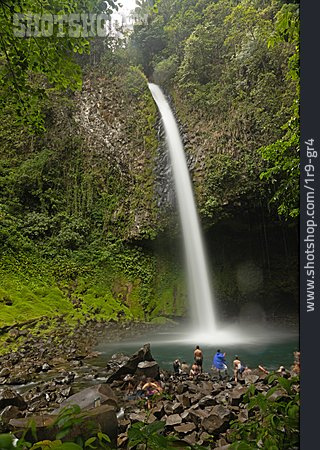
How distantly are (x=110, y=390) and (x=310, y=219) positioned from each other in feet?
17.5

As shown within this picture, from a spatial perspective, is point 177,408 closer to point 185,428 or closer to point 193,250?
point 185,428

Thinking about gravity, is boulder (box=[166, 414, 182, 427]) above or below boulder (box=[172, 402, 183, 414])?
above

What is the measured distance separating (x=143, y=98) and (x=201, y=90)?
4.26m

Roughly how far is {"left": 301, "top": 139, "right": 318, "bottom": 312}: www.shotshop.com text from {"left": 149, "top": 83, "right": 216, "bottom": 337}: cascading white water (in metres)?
16.4

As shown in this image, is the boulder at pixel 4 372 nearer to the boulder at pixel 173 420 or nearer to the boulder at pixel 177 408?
the boulder at pixel 177 408

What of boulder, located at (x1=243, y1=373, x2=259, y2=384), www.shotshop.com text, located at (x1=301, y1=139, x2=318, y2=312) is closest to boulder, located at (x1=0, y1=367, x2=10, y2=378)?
boulder, located at (x1=243, y1=373, x2=259, y2=384)

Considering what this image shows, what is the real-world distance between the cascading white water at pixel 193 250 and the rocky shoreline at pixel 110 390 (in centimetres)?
611

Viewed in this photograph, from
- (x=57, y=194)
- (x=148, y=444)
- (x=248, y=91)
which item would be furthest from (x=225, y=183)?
(x=148, y=444)

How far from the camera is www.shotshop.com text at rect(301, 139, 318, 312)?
1.37 m

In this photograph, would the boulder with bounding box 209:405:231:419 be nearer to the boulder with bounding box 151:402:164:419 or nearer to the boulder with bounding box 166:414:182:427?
the boulder with bounding box 166:414:182:427

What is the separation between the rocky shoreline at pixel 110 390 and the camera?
14.9 ft

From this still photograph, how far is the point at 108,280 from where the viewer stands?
1872 centimetres

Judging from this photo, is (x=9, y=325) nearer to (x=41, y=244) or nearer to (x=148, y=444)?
(x=41, y=244)

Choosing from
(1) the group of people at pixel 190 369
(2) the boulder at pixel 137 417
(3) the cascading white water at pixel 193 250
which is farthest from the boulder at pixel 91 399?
(3) the cascading white water at pixel 193 250
